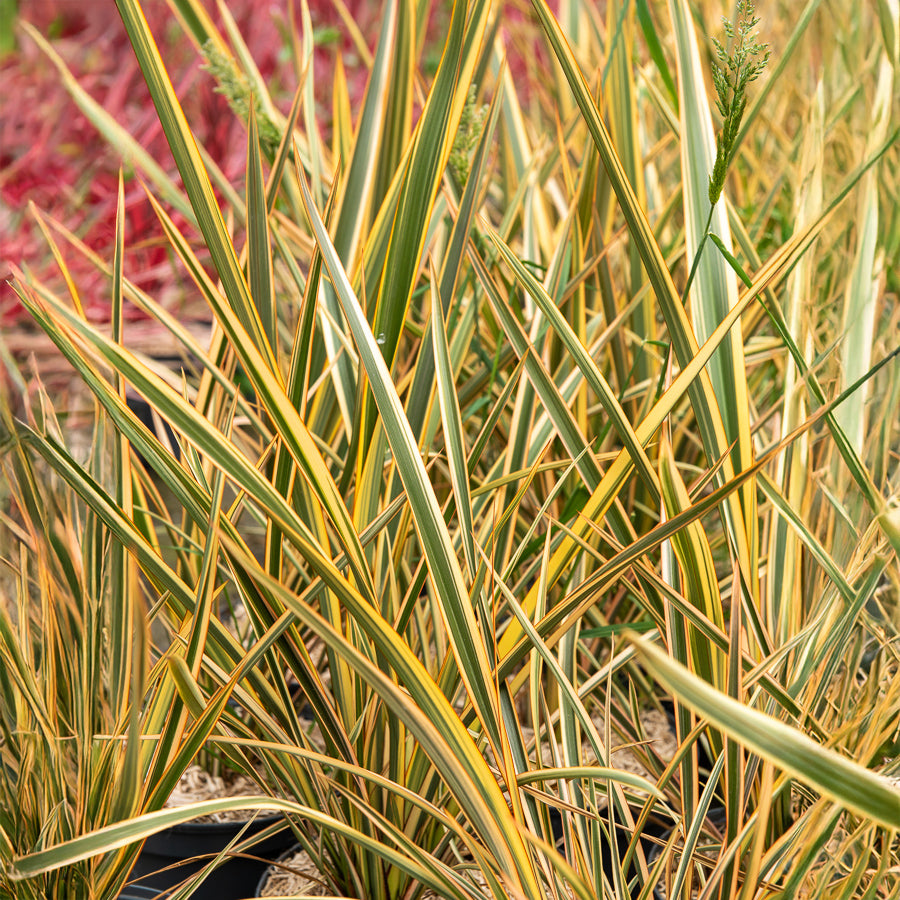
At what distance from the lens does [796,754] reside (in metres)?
0.27

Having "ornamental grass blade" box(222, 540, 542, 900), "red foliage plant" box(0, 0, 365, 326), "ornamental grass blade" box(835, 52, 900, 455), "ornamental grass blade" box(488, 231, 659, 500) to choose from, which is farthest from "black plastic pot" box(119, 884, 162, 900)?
"red foliage plant" box(0, 0, 365, 326)

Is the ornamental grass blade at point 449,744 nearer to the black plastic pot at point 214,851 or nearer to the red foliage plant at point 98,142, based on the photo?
the black plastic pot at point 214,851

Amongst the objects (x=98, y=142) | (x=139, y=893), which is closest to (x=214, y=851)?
(x=139, y=893)

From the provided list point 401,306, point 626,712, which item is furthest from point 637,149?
point 626,712

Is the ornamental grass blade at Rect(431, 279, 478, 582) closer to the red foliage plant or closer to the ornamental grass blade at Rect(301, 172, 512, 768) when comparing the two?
the ornamental grass blade at Rect(301, 172, 512, 768)

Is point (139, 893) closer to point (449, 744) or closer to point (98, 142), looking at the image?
point (449, 744)

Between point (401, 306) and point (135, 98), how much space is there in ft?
7.37

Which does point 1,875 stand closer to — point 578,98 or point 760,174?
point 578,98

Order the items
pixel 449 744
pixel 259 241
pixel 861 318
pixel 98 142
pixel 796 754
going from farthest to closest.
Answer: pixel 98 142, pixel 861 318, pixel 259 241, pixel 449 744, pixel 796 754

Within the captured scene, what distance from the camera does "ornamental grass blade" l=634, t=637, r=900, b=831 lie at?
0.85ft

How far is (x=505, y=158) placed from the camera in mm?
1052

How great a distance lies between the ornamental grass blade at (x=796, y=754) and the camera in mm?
259

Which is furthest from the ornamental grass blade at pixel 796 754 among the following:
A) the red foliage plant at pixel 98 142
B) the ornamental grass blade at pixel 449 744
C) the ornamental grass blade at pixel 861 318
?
the red foliage plant at pixel 98 142

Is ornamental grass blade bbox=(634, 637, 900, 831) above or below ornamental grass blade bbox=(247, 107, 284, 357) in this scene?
below
